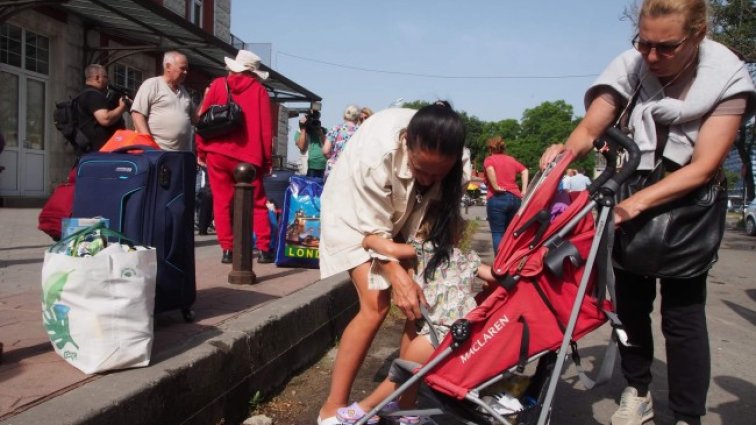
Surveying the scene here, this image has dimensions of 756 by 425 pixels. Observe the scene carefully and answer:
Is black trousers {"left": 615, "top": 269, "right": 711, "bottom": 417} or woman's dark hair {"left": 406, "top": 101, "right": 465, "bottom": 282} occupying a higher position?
woman's dark hair {"left": 406, "top": 101, "right": 465, "bottom": 282}

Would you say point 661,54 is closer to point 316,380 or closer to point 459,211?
point 459,211

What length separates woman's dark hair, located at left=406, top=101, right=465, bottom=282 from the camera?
234 cm

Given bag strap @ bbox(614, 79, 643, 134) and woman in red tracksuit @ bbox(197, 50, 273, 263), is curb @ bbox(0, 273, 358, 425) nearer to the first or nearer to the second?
woman in red tracksuit @ bbox(197, 50, 273, 263)

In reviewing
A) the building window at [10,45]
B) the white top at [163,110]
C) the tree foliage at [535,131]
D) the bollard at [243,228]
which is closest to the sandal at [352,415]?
the bollard at [243,228]

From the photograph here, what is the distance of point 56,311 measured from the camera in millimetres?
2320

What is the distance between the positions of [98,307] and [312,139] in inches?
248

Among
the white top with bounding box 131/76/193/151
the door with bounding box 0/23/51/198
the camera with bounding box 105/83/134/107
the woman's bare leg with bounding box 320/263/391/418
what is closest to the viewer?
the woman's bare leg with bounding box 320/263/391/418

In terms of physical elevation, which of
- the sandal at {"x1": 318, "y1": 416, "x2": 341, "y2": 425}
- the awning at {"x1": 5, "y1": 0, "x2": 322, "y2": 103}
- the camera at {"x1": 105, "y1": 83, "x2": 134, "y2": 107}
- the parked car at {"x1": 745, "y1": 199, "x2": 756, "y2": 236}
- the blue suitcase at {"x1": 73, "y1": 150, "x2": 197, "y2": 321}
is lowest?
the parked car at {"x1": 745, "y1": 199, "x2": 756, "y2": 236}

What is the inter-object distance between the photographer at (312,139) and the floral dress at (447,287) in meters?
5.83

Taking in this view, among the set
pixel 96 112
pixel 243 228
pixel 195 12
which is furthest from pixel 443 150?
pixel 195 12

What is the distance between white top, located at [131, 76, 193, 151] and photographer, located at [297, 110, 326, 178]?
2945 millimetres

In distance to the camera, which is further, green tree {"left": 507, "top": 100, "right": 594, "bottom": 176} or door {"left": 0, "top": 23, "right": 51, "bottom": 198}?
green tree {"left": 507, "top": 100, "right": 594, "bottom": 176}

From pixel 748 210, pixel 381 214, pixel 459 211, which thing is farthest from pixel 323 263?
pixel 748 210

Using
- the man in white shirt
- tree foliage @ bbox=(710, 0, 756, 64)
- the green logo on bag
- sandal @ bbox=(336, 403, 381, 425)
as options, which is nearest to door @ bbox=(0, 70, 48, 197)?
the man in white shirt
